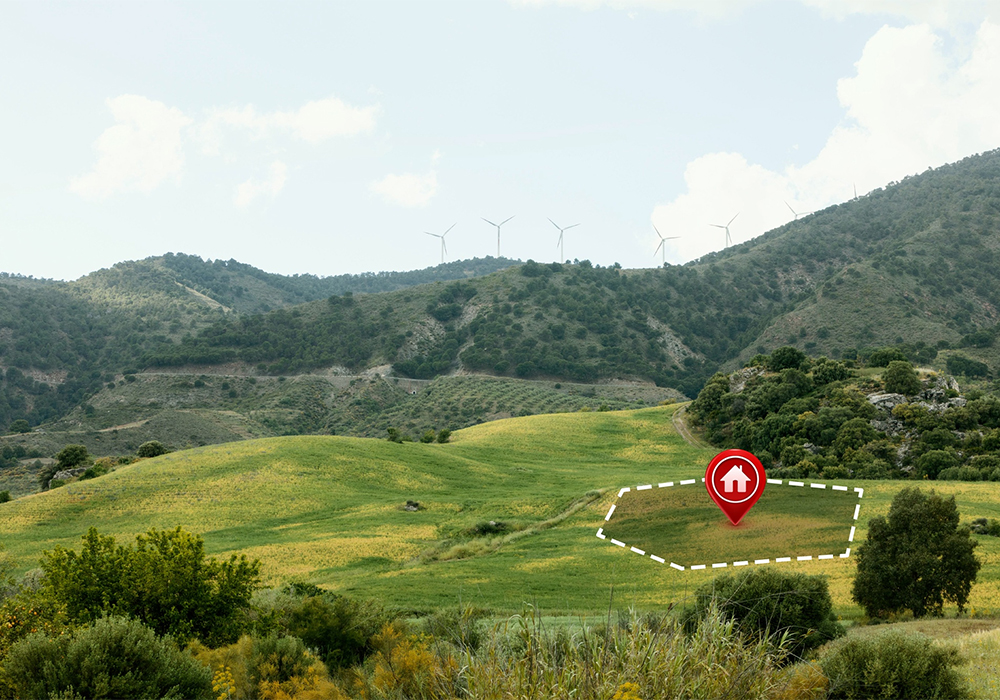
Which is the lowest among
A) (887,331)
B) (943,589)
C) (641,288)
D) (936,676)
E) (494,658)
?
(943,589)

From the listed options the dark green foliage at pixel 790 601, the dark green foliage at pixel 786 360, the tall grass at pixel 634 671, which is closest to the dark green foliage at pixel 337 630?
the dark green foliage at pixel 790 601

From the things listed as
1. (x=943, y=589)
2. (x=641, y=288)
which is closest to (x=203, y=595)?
(x=943, y=589)

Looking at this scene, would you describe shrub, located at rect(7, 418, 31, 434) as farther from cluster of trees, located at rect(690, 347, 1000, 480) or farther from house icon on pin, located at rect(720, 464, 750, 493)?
house icon on pin, located at rect(720, 464, 750, 493)

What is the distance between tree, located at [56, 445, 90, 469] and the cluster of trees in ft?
177

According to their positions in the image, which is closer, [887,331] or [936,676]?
[936,676]

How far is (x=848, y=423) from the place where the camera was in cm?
5756

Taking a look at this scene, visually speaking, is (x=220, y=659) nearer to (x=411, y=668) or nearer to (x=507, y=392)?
(x=411, y=668)

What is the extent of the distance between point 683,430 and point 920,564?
54.6m

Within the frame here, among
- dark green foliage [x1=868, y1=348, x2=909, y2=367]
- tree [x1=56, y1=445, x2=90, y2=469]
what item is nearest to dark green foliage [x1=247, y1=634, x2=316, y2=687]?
tree [x1=56, y1=445, x2=90, y2=469]

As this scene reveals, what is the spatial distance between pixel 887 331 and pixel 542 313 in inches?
2186

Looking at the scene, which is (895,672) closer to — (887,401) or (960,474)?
(960,474)

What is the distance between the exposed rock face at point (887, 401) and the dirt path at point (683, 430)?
14.3 meters

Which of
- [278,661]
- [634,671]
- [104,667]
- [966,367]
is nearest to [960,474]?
[278,661]

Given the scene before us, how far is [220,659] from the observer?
1443 cm
